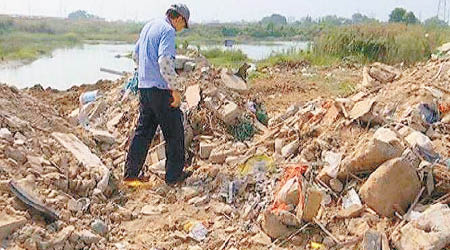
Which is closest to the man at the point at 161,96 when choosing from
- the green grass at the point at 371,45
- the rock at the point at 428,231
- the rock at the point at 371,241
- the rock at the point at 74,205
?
the rock at the point at 74,205

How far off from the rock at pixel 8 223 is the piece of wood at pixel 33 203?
22 cm

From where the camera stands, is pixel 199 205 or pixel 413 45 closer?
pixel 199 205

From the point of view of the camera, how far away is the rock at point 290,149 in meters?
4.42

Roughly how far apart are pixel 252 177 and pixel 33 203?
166 cm

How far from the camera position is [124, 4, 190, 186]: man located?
435 cm

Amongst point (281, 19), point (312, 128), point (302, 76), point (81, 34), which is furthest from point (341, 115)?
point (281, 19)

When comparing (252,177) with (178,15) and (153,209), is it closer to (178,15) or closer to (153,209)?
(153,209)

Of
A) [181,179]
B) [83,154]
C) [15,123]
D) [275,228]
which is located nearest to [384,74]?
[181,179]

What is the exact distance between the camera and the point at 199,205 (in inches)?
168

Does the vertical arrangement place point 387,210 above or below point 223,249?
above

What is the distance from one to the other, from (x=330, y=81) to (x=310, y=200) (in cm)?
744

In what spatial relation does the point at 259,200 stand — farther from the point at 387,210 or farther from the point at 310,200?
the point at 387,210

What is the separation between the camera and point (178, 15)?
4473 millimetres

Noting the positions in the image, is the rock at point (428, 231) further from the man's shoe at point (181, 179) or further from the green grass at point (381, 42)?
the green grass at point (381, 42)
